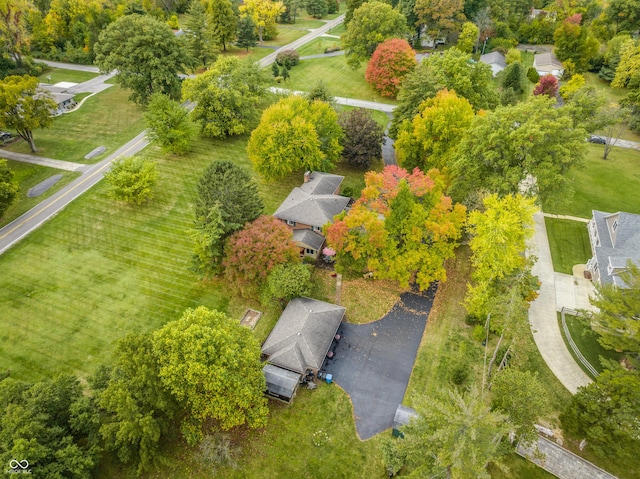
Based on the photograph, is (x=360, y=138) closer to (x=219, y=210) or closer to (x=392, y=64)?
(x=219, y=210)

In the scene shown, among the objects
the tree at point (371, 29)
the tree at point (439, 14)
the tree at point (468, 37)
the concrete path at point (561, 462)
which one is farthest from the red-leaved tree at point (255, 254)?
the tree at point (439, 14)

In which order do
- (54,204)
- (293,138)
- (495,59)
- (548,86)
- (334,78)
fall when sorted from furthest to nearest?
1. (495,59)
2. (334,78)
3. (548,86)
4. (54,204)
5. (293,138)

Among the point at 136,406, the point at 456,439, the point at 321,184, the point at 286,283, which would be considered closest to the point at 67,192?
the point at 321,184

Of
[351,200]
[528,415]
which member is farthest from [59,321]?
[528,415]

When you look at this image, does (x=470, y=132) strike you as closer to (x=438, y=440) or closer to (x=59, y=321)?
(x=438, y=440)

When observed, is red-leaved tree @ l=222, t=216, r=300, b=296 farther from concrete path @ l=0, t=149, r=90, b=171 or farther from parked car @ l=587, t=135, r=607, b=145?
parked car @ l=587, t=135, r=607, b=145

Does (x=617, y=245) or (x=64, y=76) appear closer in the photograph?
(x=617, y=245)
